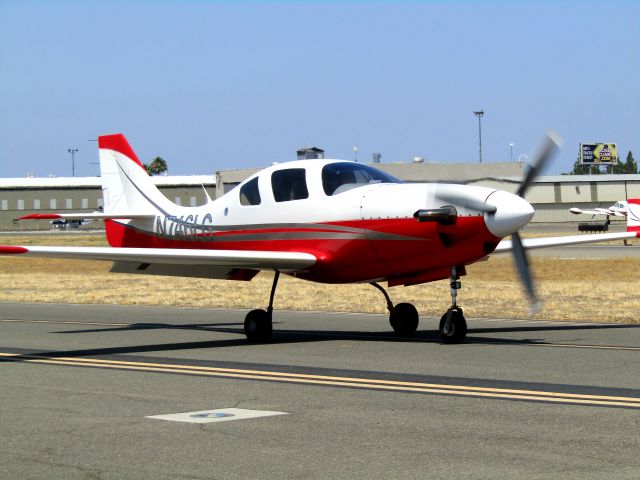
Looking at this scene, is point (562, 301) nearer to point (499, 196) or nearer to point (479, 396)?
point (499, 196)

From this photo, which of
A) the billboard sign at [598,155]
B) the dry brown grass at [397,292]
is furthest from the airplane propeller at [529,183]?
the billboard sign at [598,155]

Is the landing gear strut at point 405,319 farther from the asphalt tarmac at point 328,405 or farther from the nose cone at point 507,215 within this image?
the nose cone at point 507,215

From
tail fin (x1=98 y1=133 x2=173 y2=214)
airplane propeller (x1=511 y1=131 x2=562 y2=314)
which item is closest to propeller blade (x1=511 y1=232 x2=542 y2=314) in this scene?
airplane propeller (x1=511 y1=131 x2=562 y2=314)

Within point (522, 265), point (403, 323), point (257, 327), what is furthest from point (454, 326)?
point (257, 327)

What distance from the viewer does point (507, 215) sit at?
46.1 feet

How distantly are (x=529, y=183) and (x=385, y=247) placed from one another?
2.26 meters

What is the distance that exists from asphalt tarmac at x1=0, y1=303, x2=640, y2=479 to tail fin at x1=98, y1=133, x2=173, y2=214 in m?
4.19

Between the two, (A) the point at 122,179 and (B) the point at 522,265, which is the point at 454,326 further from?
(A) the point at 122,179

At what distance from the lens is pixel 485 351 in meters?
14.0

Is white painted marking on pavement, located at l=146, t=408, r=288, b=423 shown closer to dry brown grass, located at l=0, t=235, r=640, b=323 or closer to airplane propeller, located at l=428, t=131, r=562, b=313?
airplane propeller, located at l=428, t=131, r=562, b=313

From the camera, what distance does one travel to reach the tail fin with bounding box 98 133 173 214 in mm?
20828

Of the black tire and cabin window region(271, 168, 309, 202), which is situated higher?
cabin window region(271, 168, 309, 202)

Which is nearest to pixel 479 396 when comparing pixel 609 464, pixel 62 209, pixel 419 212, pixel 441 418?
pixel 441 418

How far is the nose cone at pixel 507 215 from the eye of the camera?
1401 cm
